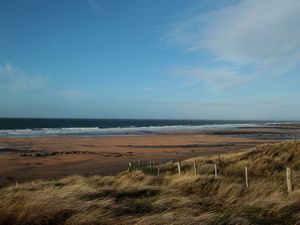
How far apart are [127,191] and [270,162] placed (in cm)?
1151

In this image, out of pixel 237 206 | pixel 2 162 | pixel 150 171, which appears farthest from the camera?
pixel 2 162

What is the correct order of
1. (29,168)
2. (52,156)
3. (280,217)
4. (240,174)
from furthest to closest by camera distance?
(52,156)
(29,168)
(240,174)
(280,217)

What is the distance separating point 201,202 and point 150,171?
32.8 feet

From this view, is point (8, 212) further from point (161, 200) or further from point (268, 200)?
point (268, 200)

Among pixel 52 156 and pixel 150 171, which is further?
pixel 52 156

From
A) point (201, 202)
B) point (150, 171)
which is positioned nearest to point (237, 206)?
point (201, 202)

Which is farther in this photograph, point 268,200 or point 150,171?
point 150,171

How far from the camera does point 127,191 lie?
37.3 ft

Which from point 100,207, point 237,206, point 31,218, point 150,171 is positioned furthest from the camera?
point 150,171

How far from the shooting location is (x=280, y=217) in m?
9.12

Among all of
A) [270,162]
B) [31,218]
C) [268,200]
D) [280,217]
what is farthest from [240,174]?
[31,218]

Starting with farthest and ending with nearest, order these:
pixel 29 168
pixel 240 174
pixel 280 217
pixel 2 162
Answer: pixel 2 162
pixel 29 168
pixel 240 174
pixel 280 217

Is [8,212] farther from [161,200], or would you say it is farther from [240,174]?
[240,174]

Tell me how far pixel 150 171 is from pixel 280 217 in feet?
37.5
